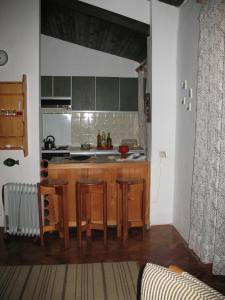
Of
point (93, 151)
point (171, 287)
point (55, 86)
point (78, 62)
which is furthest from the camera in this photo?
point (78, 62)

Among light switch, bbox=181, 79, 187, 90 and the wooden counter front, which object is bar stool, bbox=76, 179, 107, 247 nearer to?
the wooden counter front

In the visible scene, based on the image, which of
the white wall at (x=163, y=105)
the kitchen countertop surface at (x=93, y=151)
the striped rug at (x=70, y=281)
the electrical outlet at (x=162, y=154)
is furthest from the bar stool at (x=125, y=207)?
the kitchen countertop surface at (x=93, y=151)

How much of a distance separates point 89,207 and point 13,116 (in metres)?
1.51

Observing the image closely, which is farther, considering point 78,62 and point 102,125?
point 102,125

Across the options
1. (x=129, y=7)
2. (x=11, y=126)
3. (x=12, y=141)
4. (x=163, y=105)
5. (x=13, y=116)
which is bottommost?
(x=12, y=141)

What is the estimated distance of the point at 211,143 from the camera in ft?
9.16

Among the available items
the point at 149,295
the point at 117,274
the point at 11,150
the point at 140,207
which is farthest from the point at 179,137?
the point at 149,295

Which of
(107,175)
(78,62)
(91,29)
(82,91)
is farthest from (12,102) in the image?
(78,62)

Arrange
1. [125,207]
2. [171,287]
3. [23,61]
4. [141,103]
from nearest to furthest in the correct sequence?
[171,287]
[125,207]
[23,61]
[141,103]

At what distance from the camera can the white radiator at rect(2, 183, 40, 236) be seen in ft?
12.4

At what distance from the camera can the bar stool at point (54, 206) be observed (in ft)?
11.6

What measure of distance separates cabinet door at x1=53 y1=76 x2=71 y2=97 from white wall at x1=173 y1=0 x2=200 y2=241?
277 centimetres

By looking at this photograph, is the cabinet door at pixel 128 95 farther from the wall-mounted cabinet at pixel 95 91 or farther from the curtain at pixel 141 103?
the curtain at pixel 141 103

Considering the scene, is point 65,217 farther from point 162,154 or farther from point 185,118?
point 185,118
